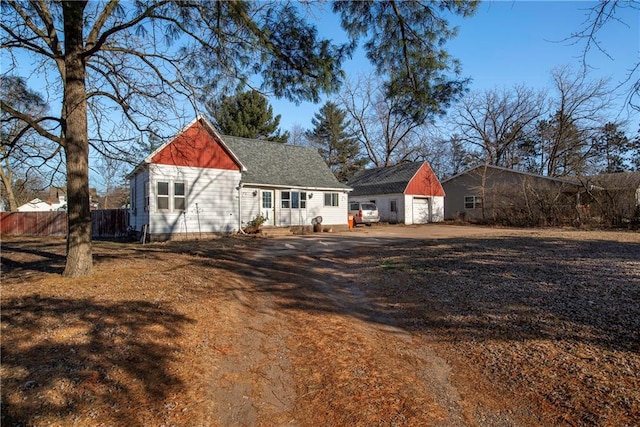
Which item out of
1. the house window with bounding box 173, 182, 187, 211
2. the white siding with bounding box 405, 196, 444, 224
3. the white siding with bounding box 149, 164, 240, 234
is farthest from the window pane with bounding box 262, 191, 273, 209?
the white siding with bounding box 405, 196, 444, 224

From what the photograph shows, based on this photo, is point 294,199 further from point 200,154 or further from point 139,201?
point 139,201

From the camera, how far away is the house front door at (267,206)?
1956 centimetres

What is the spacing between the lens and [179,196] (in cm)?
1625

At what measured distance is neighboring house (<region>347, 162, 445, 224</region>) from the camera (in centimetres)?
3016

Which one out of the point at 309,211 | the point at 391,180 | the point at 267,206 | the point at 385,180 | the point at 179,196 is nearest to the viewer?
the point at 179,196

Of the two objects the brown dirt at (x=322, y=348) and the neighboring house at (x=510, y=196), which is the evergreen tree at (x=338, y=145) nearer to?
the neighboring house at (x=510, y=196)

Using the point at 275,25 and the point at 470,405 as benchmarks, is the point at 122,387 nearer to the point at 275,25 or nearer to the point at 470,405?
the point at 470,405

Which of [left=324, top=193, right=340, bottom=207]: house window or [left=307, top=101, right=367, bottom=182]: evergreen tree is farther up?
[left=307, top=101, right=367, bottom=182]: evergreen tree

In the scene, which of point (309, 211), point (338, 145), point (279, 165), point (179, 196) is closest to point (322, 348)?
point (179, 196)

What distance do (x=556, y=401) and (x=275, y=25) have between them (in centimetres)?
646

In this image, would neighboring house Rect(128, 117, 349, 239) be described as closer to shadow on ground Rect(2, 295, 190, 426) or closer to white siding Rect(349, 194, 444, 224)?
white siding Rect(349, 194, 444, 224)

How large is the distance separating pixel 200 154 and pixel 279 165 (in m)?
5.80

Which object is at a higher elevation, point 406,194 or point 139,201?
point 406,194

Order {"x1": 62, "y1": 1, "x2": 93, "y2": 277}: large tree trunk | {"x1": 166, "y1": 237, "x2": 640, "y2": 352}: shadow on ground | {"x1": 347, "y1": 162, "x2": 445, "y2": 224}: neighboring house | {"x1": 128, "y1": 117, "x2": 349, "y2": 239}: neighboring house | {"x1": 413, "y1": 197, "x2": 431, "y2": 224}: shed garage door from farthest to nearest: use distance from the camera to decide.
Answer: {"x1": 413, "y1": 197, "x2": 431, "y2": 224}: shed garage door, {"x1": 347, "y1": 162, "x2": 445, "y2": 224}: neighboring house, {"x1": 128, "y1": 117, "x2": 349, "y2": 239}: neighboring house, {"x1": 62, "y1": 1, "x2": 93, "y2": 277}: large tree trunk, {"x1": 166, "y1": 237, "x2": 640, "y2": 352}: shadow on ground
